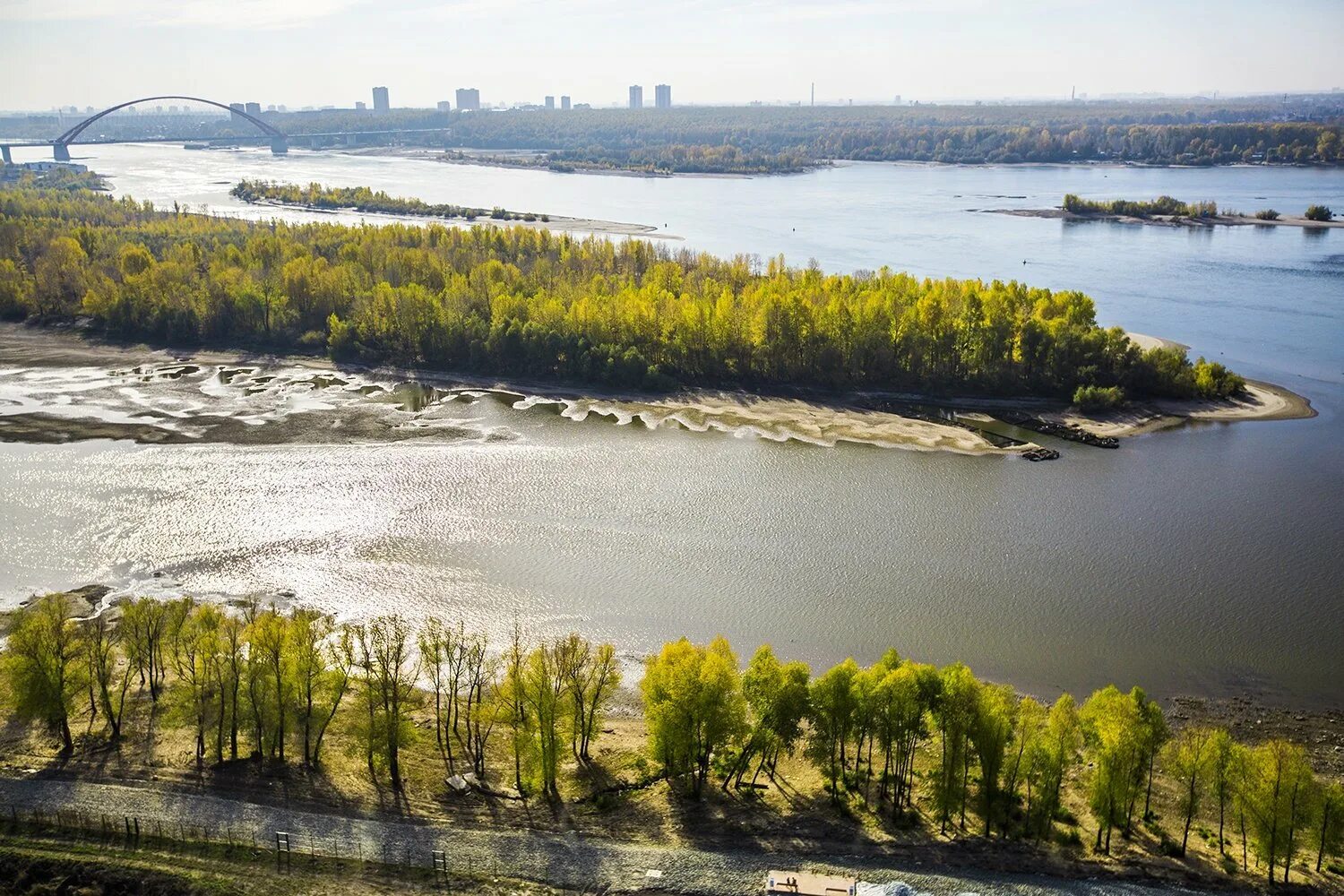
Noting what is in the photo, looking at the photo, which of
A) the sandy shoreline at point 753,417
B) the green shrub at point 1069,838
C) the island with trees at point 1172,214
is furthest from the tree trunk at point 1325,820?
the island with trees at point 1172,214

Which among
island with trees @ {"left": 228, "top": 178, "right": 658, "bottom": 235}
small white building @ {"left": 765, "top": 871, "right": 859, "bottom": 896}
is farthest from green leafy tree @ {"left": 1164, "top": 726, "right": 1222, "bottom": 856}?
island with trees @ {"left": 228, "top": 178, "right": 658, "bottom": 235}

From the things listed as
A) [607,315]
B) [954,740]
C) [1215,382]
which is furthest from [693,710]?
[1215,382]

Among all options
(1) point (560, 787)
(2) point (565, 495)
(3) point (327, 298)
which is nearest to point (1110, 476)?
(2) point (565, 495)

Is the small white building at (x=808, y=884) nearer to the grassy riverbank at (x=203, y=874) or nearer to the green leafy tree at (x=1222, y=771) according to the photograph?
the grassy riverbank at (x=203, y=874)

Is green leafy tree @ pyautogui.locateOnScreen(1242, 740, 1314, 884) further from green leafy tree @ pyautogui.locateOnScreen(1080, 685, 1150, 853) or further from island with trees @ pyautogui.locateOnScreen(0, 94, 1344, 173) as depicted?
island with trees @ pyautogui.locateOnScreen(0, 94, 1344, 173)

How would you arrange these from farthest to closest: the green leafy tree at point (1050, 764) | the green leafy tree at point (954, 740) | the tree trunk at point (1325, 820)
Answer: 1. the green leafy tree at point (954, 740)
2. the green leafy tree at point (1050, 764)
3. the tree trunk at point (1325, 820)

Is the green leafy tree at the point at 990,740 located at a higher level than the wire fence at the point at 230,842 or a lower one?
higher

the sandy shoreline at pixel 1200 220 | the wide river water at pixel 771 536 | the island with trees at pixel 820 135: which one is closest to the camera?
the wide river water at pixel 771 536
